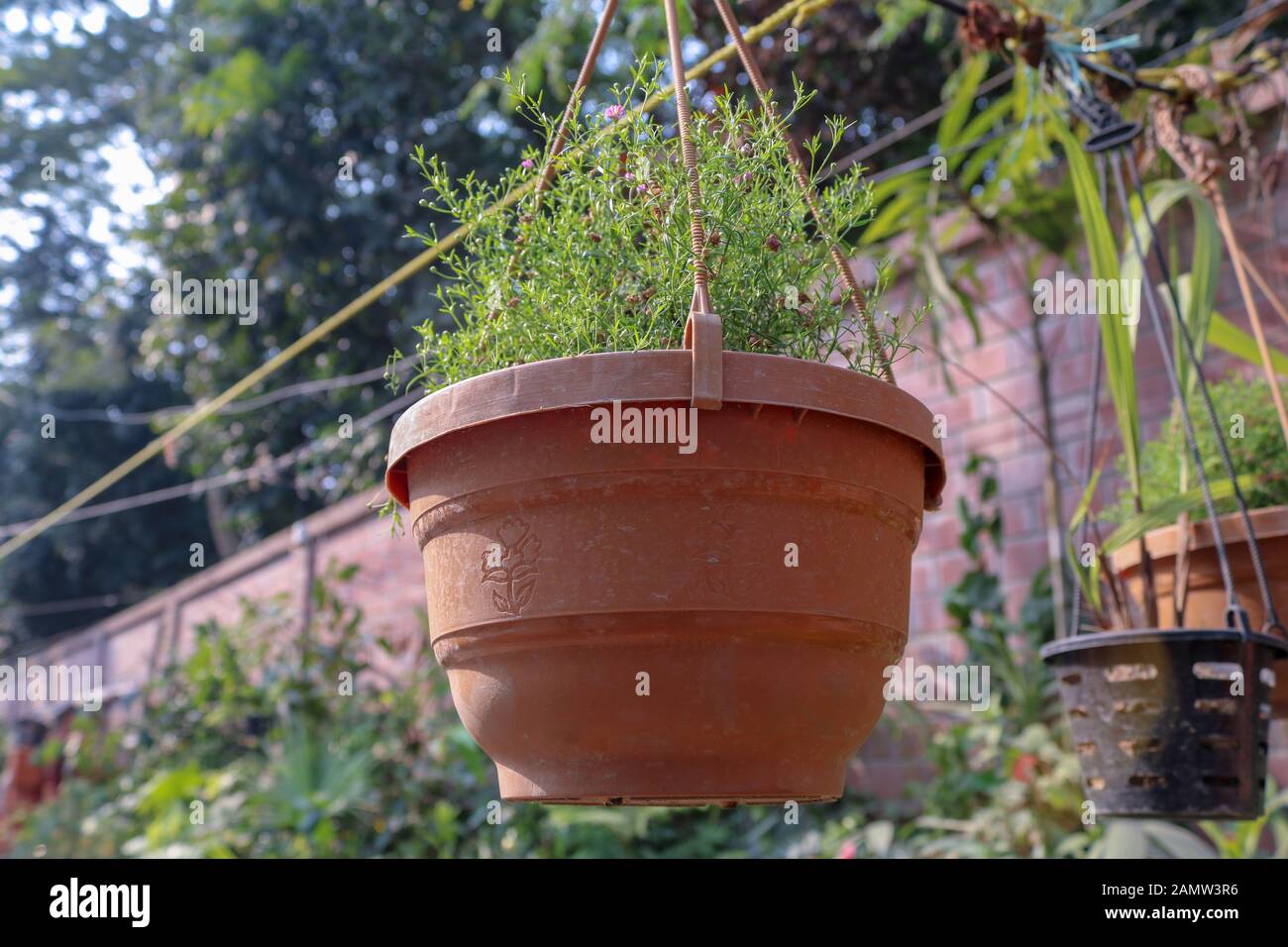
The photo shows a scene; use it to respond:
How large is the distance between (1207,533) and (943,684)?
1.55 m

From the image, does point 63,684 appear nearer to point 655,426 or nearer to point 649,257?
point 649,257

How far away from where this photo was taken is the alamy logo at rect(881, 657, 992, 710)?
9.05ft

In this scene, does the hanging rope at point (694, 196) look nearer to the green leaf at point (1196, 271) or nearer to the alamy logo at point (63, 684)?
the green leaf at point (1196, 271)

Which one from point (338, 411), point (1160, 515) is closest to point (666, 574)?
point (1160, 515)

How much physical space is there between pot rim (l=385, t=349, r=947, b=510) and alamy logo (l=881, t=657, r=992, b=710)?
1.86m

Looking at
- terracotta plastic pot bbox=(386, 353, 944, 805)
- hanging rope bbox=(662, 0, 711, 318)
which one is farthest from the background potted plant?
hanging rope bbox=(662, 0, 711, 318)

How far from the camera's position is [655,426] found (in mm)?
826

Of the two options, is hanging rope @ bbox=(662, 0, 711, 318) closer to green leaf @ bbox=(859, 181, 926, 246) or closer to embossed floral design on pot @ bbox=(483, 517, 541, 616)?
embossed floral design on pot @ bbox=(483, 517, 541, 616)

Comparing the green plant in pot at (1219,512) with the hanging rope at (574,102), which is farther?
the green plant in pot at (1219,512)

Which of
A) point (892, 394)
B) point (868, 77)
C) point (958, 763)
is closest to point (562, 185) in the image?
point (892, 394)

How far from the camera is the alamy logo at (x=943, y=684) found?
9.05 ft

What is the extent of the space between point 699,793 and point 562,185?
0.56m
